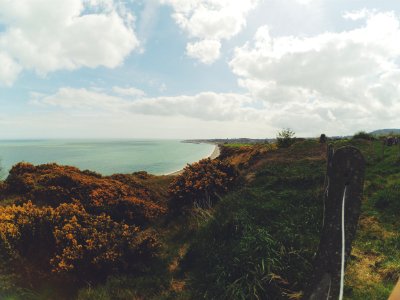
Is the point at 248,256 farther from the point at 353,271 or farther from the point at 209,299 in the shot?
the point at 353,271

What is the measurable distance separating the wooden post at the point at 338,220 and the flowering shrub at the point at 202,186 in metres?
8.61

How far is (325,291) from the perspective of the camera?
3184 mm

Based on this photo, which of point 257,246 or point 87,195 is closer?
point 257,246

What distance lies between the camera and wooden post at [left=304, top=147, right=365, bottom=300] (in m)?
3.20

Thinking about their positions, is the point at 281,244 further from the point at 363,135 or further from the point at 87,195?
the point at 363,135

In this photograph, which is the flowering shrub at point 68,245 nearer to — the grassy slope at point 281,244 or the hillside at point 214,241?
the hillside at point 214,241

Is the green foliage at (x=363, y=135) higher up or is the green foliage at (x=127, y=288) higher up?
the green foliage at (x=363, y=135)

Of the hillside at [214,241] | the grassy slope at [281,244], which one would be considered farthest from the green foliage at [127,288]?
the grassy slope at [281,244]

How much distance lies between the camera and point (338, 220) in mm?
3258

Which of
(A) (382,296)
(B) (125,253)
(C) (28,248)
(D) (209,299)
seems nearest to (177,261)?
(B) (125,253)

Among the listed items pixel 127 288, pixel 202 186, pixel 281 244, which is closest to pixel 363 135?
pixel 202 186

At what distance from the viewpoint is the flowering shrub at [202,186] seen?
1270cm

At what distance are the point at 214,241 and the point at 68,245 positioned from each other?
3896 mm

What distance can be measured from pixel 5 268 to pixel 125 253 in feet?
9.07
